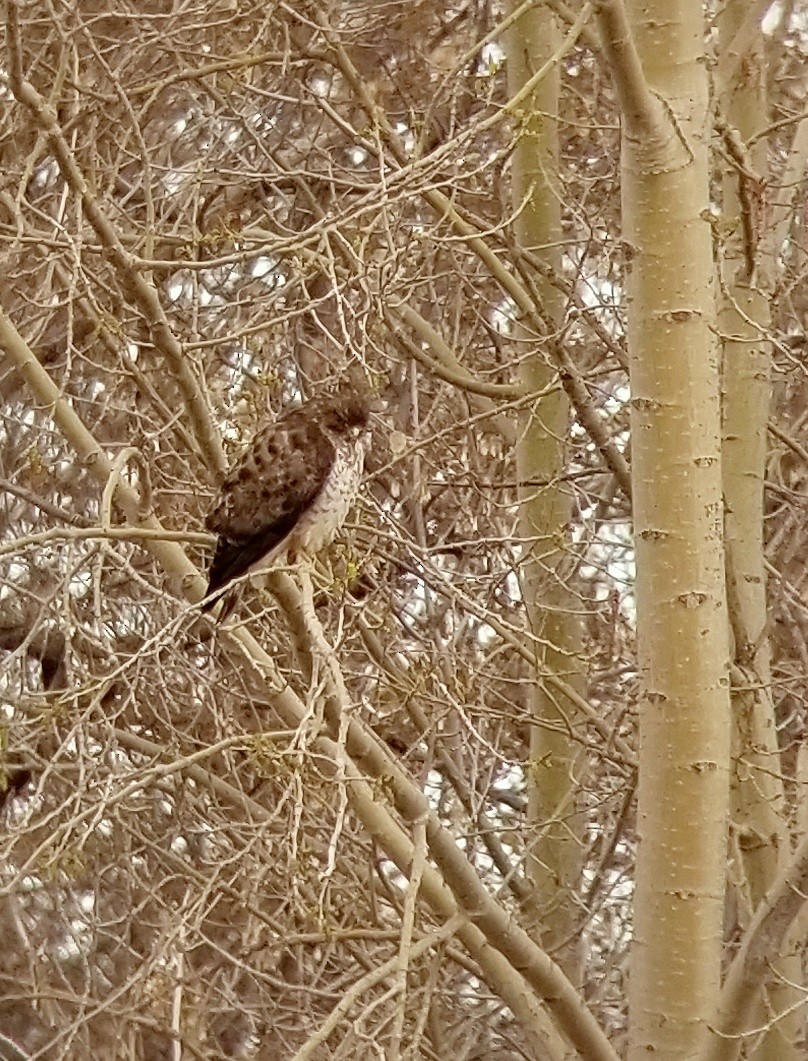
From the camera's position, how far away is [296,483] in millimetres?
4215

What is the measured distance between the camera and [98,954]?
6.39 m

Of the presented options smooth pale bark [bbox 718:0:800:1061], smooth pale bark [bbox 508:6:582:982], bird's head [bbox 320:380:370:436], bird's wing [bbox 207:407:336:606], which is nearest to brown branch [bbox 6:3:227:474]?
bird's wing [bbox 207:407:336:606]

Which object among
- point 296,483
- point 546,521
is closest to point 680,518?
point 296,483

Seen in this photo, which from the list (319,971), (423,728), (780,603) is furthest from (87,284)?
(780,603)

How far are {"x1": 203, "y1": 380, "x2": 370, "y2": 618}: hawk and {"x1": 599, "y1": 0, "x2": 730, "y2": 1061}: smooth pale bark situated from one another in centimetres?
81

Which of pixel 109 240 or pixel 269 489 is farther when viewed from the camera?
pixel 269 489

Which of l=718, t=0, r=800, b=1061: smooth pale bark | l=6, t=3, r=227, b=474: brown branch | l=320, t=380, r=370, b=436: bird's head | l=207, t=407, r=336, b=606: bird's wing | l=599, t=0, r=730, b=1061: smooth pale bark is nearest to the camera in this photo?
l=6, t=3, r=227, b=474: brown branch

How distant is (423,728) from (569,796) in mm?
473

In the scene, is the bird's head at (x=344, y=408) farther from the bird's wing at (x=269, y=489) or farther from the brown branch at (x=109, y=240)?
the brown branch at (x=109, y=240)

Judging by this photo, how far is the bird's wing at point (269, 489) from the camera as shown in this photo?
3959mm

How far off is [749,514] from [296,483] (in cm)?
144

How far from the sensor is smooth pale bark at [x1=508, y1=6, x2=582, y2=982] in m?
5.20

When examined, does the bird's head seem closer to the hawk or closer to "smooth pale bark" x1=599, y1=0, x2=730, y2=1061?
the hawk

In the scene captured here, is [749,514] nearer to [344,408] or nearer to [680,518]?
[680,518]
